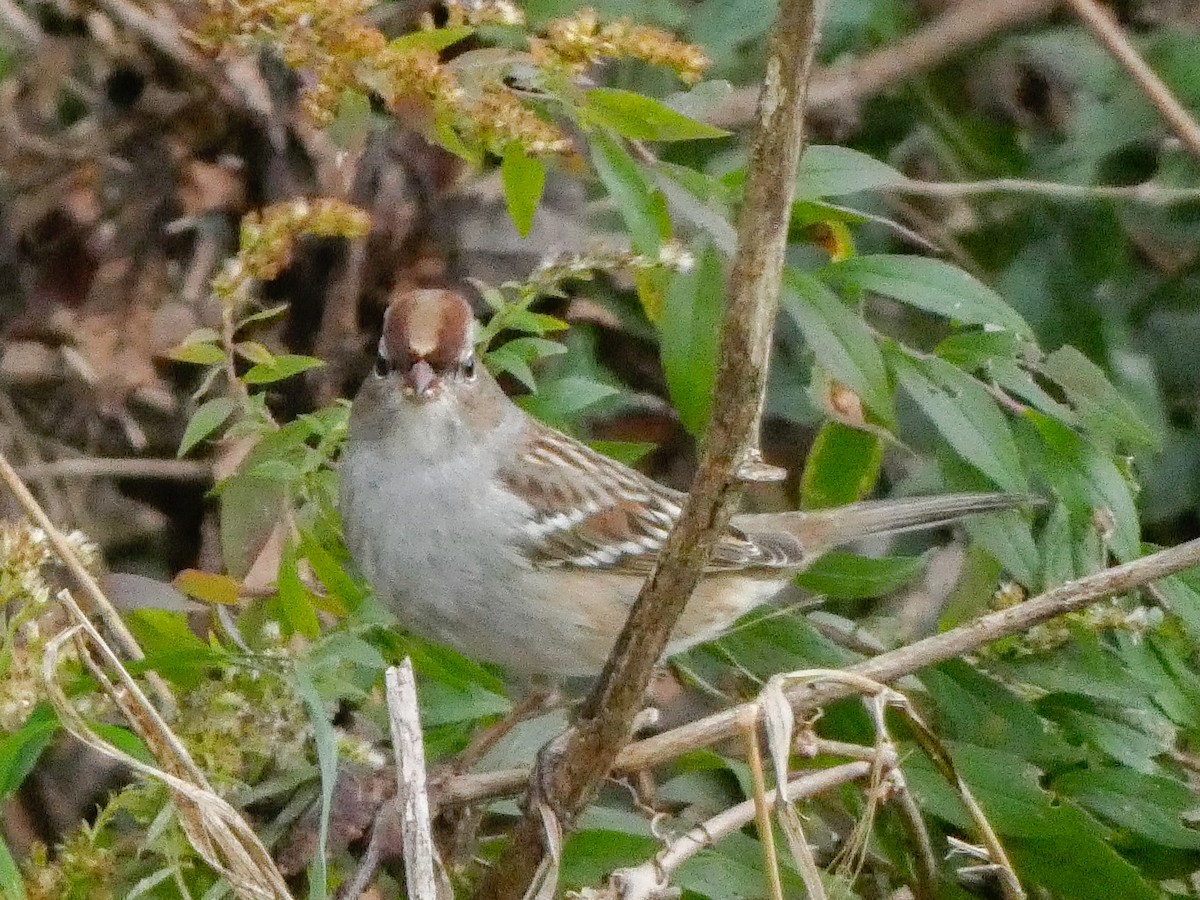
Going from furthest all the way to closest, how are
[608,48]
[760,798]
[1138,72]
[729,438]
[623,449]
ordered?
[623,449] → [1138,72] → [608,48] → [760,798] → [729,438]

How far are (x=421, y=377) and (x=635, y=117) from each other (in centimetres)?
45

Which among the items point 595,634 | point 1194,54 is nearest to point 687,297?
point 595,634

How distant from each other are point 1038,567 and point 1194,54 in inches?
41.2

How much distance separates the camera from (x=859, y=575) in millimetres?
2066

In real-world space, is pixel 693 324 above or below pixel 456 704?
above

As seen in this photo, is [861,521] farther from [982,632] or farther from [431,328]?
[982,632]

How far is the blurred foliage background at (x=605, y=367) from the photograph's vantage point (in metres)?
1.75

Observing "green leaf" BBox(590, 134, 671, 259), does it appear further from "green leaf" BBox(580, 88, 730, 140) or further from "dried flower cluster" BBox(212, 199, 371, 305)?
"dried flower cluster" BBox(212, 199, 371, 305)

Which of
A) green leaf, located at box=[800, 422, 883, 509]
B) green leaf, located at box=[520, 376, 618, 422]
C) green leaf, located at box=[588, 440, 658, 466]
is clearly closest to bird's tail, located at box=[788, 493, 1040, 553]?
green leaf, located at box=[800, 422, 883, 509]

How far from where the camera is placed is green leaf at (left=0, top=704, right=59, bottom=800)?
4.85ft

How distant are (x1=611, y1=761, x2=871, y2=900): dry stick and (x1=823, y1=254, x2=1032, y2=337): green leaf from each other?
508mm

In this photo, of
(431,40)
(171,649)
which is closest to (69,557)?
(171,649)

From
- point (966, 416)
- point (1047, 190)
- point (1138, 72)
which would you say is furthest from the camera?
point (1047, 190)

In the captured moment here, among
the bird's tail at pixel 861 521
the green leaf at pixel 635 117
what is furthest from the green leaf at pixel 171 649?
the bird's tail at pixel 861 521
